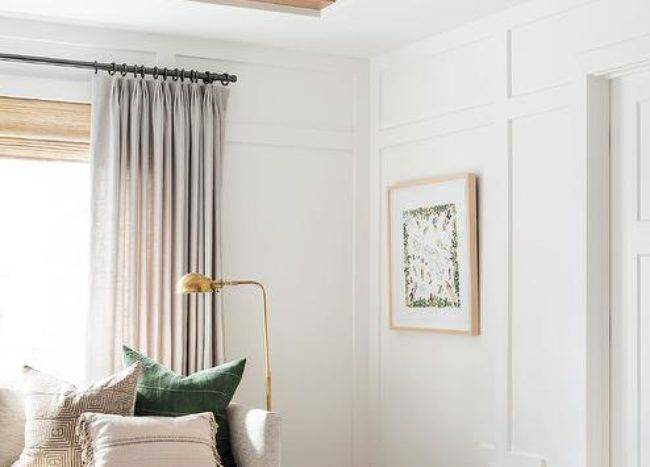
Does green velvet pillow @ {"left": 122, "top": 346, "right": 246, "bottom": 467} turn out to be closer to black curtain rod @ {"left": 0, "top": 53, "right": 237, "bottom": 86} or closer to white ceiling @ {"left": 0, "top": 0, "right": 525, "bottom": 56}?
black curtain rod @ {"left": 0, "top": 53, "right": 237, "bottom": 86}

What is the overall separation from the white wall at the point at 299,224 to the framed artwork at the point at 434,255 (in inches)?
12.4

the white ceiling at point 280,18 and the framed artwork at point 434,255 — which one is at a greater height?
the white ceiling at point 280,18

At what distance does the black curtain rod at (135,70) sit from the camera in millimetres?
4570

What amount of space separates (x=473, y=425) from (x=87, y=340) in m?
1.76

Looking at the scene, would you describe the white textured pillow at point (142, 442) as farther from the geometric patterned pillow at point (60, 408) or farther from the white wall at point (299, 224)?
the white wall at point (299, 224)

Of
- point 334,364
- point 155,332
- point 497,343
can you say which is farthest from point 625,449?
point 155,332

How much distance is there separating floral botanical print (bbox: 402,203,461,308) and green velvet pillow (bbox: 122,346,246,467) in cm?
106

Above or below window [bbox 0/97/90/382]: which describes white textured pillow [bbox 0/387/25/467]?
below

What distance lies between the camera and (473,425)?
15.0 feet

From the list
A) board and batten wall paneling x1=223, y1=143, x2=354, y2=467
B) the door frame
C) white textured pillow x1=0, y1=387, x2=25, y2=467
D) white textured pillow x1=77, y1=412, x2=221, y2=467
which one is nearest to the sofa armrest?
white textured pillow x1=77, y1=412, x2=221, y2=467

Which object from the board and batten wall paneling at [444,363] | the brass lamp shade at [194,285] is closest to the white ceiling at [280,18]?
the board and batten wall paneling at [444,363]

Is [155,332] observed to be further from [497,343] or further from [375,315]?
[497,343]

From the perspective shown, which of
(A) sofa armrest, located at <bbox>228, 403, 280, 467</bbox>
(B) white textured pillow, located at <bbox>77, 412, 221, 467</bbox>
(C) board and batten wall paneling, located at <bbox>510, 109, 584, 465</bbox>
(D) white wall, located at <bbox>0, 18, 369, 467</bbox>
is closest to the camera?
(B) white textured pillow, located at <bbox>77, 412, 221, 467</bbox>

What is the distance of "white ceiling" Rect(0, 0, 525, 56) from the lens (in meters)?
4.38
